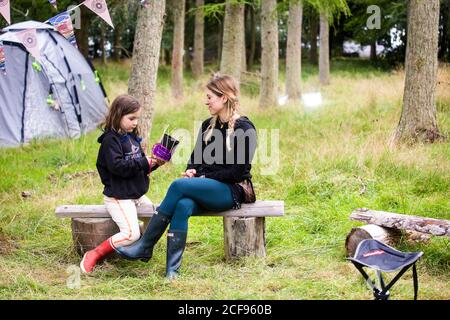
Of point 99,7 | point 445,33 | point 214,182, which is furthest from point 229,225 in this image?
point 445,33

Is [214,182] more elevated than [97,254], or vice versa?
[214,182]

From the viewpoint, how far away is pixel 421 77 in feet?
29.4

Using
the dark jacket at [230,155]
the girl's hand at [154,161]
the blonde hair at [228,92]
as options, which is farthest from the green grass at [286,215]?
the blonde hair at [228,92]

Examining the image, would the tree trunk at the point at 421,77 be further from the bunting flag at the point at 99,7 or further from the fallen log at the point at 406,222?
the bunting flag at the point at 99,7

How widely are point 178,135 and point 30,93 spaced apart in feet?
9.81

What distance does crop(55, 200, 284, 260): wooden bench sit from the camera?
530 centimetres

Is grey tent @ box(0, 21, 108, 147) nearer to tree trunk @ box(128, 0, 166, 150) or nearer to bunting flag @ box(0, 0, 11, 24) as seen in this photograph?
tree trunk @ box(128, 0, 166, 150)

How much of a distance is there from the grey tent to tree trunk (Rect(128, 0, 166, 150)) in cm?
305

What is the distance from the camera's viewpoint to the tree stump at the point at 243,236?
5301 millimetres

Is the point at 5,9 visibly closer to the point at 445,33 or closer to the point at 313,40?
the point at 445,33

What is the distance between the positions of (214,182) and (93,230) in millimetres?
1119

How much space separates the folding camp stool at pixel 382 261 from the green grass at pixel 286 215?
0.38 metres
